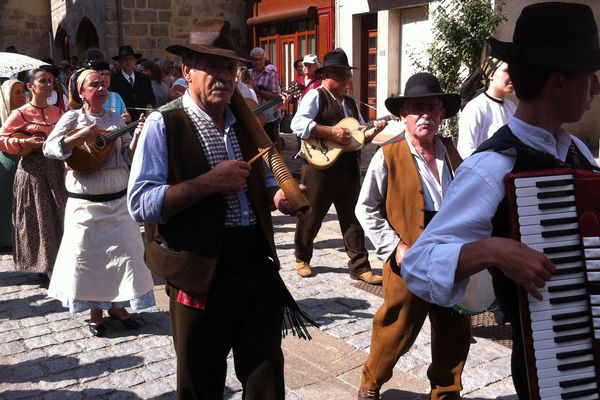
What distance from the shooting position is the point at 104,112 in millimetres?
5059

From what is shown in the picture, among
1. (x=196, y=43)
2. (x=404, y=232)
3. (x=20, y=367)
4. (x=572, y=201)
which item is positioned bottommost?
(x=20, y=367)

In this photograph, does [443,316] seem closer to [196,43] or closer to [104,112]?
[196,43]

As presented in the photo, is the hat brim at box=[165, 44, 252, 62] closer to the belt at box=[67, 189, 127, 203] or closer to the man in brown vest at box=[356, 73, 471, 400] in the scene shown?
the man in brown vest at box=[356, 73, 471, 400]

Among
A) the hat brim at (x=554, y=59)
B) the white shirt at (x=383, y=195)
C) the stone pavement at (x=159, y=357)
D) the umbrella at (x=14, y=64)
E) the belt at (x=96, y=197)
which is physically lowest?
the stone pavement at (x=159, y=357)

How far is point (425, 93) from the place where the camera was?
12.1 feet

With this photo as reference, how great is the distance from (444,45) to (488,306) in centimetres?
863

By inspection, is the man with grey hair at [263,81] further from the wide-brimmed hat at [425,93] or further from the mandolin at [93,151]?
the wide-brimmed hat at [425,93]

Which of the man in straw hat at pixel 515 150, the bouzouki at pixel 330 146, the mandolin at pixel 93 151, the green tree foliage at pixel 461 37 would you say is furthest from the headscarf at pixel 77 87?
the green tree foliage at pixel 461 37

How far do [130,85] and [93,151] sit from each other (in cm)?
503

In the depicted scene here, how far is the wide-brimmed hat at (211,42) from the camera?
2809 millimetres

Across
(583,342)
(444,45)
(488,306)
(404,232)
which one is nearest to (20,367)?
(404,232)

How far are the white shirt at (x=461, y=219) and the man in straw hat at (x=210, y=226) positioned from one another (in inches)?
38.9

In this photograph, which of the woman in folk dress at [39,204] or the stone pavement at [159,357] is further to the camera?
the woman in folk dress at [39,204]

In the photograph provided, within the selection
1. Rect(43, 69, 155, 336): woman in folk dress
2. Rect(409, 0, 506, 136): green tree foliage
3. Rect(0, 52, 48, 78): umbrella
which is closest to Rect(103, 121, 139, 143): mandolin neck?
Rect(43, 69, 155, 336): woman in folk dress
